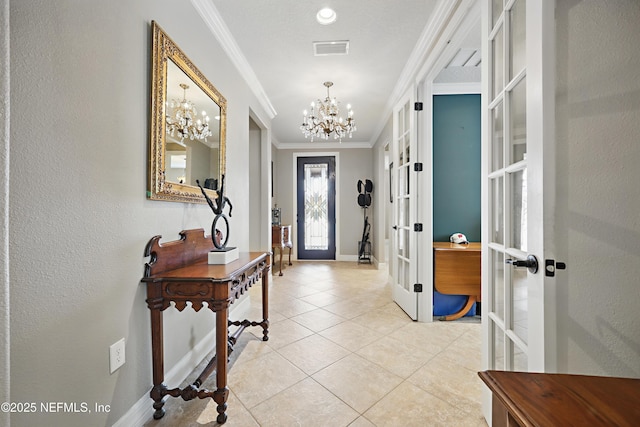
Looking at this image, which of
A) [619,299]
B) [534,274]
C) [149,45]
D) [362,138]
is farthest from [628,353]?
[362,138]

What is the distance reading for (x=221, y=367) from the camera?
142cm

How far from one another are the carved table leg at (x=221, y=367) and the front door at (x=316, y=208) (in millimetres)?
4749

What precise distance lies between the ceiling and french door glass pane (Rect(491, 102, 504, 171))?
1195 mm

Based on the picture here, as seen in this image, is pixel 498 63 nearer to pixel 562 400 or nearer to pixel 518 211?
pixel 518 211

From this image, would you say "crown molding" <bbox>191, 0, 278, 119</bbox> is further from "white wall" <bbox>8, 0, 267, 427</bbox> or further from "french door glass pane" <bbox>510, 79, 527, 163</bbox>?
"french door glass pane" <bbox>510, 79, 527, 163</bbox>

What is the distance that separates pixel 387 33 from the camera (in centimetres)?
232

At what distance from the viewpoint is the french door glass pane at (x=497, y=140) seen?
52.6 inches

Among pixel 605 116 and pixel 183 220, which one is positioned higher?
pixel 605 116

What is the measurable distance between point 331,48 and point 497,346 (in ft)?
8.55

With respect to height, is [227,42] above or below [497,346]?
above

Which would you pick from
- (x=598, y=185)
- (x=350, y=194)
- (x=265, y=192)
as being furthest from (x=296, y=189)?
(x=598, y=185)

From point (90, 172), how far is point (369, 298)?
310 cm

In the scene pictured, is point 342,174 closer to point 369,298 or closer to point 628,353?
point 369,298

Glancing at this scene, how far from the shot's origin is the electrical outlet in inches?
46.9
